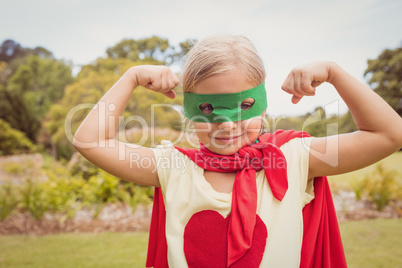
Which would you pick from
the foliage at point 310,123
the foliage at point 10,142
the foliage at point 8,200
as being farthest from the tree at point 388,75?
the foliage at point 10,142

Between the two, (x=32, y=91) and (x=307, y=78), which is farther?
(x=32, y=91)

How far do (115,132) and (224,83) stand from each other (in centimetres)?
66

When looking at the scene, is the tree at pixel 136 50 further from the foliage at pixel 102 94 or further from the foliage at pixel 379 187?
the foliage at pixel 379 187

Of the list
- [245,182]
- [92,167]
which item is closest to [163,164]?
[245,182]

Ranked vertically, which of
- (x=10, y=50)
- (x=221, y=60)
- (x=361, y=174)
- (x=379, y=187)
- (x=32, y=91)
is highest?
(x=10, y=50)

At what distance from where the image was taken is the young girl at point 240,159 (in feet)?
5.09

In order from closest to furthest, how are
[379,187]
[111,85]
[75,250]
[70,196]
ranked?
[75,250], [70,196], [379,187], [111,85]

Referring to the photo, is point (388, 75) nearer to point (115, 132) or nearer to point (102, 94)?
point (115, 132)

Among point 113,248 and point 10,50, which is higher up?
point 10,50

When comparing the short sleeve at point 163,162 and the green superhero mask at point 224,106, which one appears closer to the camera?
the green superhero mask at point 224,106

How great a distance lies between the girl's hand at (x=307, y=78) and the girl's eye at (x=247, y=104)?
0.65ft

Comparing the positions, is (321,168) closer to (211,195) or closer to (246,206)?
(246,206)

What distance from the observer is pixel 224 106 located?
5.50ft

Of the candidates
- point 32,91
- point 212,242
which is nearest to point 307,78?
point 212,242
